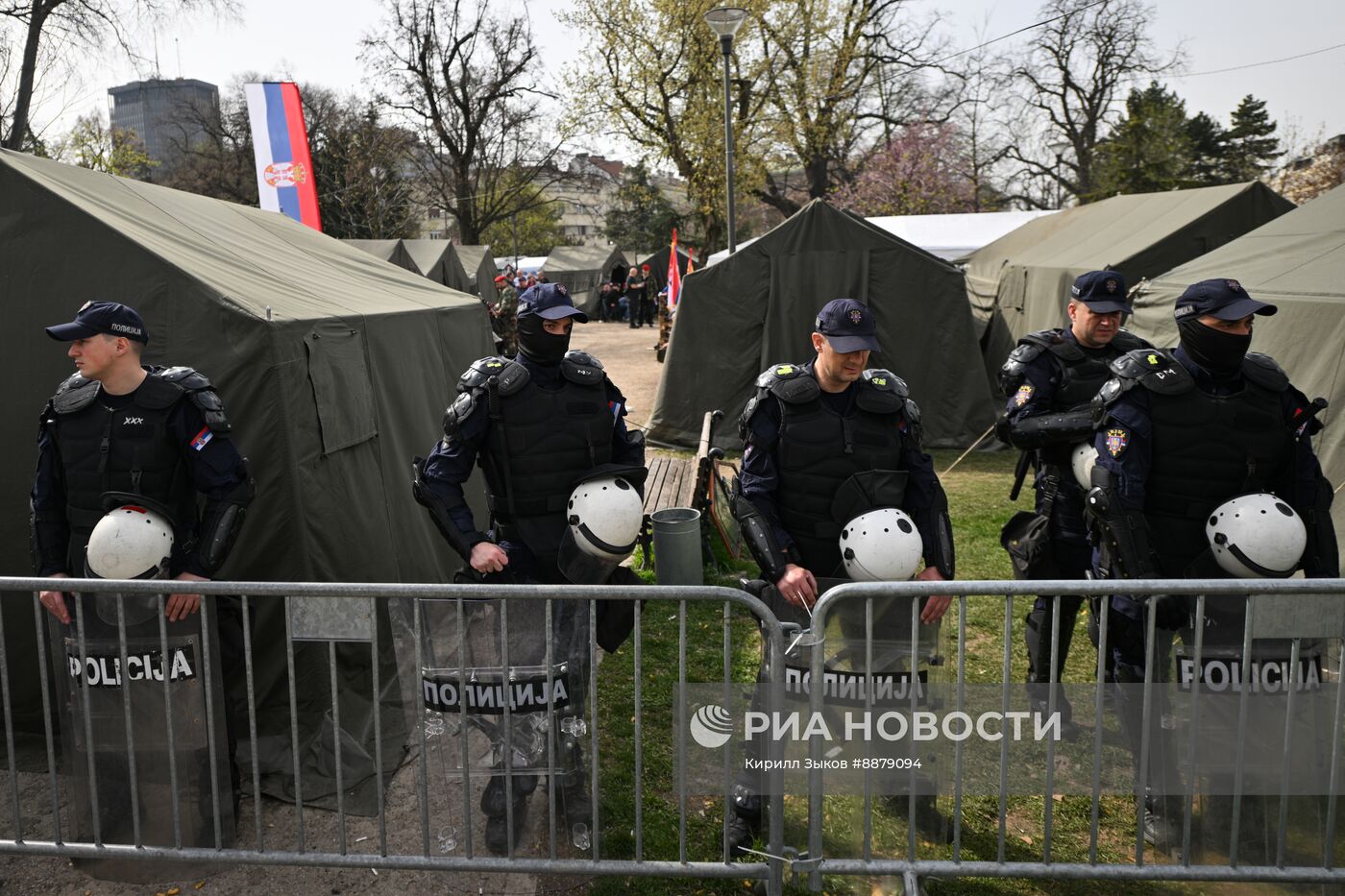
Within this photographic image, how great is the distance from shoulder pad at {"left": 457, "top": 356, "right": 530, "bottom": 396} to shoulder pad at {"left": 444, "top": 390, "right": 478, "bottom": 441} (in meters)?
0.03

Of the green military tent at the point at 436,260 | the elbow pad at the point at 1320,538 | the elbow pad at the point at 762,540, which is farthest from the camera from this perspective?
the green military tent at the point at 436,260

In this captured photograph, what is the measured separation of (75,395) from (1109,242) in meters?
12.6

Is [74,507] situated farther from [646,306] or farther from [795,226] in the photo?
[646,306]

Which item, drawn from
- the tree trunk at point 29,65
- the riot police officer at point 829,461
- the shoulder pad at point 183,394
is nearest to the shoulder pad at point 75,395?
the shoulder pad at point 183,394

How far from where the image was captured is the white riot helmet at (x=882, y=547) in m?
3.61

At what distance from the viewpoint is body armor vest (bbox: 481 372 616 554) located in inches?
164

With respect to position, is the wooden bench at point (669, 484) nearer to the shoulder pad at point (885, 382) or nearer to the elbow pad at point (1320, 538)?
the shoulder pad at point (885, 382)

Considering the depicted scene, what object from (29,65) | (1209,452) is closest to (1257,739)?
(1209,452)

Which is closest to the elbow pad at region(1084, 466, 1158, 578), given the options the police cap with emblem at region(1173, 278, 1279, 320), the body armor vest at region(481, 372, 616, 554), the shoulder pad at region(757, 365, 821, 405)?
the police cap with emblem at region(1173, 278, 1279, 320)

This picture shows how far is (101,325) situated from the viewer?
374cm

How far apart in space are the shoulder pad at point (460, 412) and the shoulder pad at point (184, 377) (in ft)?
3.21

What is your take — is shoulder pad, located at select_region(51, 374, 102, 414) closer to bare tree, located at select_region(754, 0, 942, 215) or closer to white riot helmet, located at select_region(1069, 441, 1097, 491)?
white riot helmet, located at select_region(1069, 441, 1097, 491)

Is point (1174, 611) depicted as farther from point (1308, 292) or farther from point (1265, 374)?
point (1308, 292)

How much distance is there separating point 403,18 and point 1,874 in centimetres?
3910
